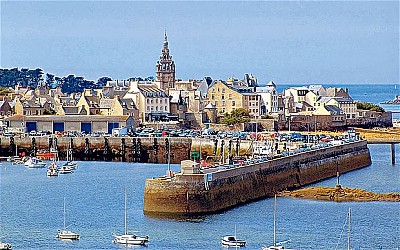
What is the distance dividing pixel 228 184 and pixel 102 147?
32.7 m

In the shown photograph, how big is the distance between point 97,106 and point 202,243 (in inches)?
2402

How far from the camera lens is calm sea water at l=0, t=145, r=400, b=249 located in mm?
44281

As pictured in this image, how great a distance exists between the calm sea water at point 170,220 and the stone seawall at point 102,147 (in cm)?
1773

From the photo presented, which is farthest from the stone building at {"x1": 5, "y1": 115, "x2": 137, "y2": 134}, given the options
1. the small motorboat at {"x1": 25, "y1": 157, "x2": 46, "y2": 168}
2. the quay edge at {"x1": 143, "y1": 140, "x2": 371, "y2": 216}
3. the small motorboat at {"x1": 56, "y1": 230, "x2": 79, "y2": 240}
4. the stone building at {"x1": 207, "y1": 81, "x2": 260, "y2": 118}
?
the small motorboat at {"x1": 56, "y1": 230, "x2": 79, "y2": 240}

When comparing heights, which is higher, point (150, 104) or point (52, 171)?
point (150, 104)

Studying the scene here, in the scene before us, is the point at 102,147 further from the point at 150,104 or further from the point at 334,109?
the point at 334,109

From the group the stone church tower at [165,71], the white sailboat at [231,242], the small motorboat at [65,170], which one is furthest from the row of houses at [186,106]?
the white sailboat at [231,242]

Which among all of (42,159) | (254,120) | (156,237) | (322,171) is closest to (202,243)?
(156,237)

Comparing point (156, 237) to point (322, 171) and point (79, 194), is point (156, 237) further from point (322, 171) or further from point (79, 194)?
point (322, 171)

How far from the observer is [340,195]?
56875 mm

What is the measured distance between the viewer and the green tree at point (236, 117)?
99.4m

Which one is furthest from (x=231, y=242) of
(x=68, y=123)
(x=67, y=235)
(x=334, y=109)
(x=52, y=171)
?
(x=334, y=109)

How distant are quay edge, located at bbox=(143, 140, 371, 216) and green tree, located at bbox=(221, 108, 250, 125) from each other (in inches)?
1196

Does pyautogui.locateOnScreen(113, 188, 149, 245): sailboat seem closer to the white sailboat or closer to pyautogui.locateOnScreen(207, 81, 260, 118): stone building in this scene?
the white sailboat
